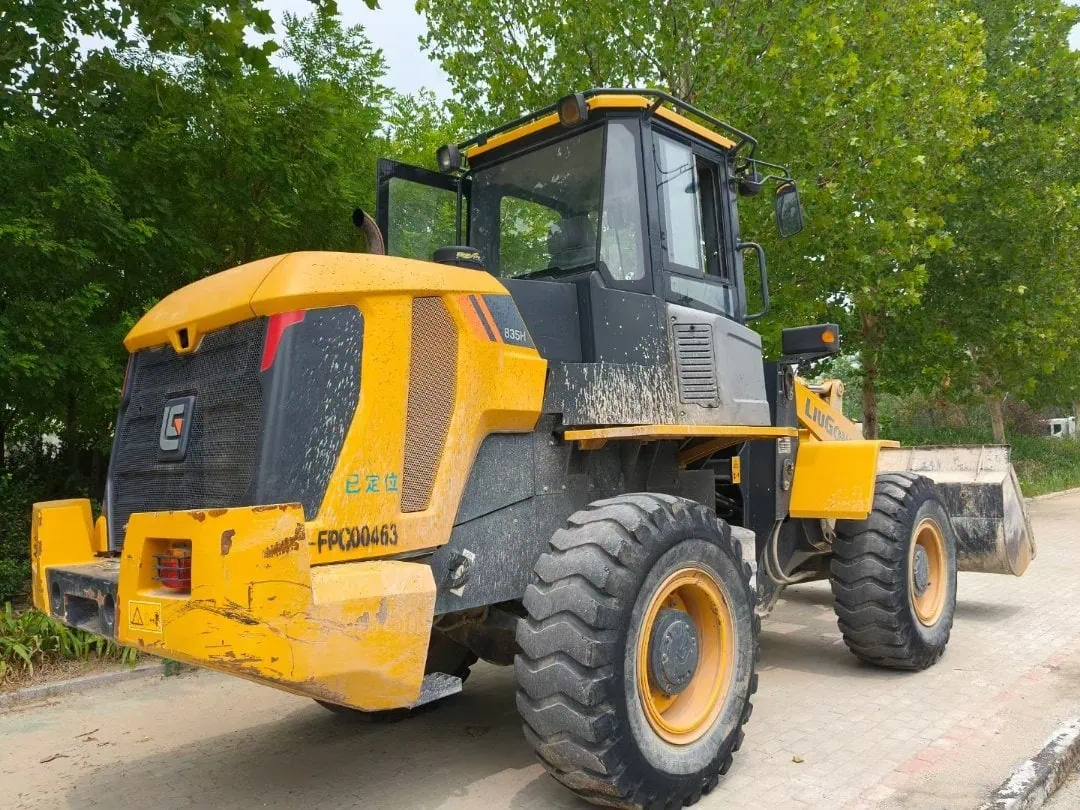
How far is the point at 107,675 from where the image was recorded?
6176mm

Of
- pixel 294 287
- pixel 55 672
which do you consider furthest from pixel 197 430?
pixel 55 672

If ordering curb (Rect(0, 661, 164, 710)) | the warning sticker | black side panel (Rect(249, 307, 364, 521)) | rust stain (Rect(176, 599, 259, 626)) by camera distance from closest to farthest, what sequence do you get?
rust stain (Rect(176, 599, 259, 626)) → the warning sticker → black side panel (Rect(249, 307, 364, 521)) → curb (Rect(0, 661, 164, 710))

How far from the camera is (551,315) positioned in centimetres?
406

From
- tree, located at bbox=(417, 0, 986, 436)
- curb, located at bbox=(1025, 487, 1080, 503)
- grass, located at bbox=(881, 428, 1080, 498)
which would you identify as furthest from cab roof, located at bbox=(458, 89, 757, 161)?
grass, located at bbox=(881, 428, 1080, 498)

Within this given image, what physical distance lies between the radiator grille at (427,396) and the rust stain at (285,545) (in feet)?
1.90

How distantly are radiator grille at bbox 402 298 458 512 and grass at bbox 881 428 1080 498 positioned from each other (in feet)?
65.9

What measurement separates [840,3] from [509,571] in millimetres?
10370

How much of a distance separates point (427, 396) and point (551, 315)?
0.89 m

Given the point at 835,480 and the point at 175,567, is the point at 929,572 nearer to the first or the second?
the point at 835,480

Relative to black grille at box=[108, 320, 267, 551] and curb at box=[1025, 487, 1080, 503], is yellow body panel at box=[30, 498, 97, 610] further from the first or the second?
curb at box=[1025, 487, 1080, 503]

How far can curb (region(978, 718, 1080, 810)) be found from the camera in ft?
11.8

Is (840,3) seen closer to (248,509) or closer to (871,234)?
(871,234)

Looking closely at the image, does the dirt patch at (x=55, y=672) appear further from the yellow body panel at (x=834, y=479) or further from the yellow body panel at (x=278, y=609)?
the yellow body panel at (x=834, y=479)

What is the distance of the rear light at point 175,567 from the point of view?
9.81 feet
